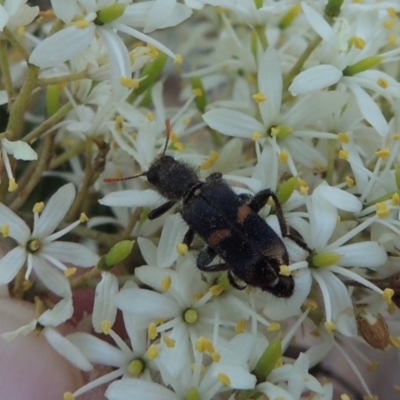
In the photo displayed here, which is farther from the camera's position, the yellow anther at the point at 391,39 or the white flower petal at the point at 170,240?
the yellow anther at the point at 391,39

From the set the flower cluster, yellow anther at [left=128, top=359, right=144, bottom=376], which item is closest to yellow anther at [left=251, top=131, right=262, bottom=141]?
the flower cluster

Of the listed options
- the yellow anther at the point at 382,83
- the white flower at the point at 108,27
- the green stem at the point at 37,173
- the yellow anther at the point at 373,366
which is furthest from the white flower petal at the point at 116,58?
the yellow anther at the point at 373,366

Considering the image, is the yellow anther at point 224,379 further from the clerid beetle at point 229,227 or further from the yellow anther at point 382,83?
the yellow anther at point 382,83

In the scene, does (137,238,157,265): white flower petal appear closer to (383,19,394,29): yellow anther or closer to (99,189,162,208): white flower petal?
(99,189,162,208): white flower petal

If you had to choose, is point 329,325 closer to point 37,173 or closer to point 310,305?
point 310,305

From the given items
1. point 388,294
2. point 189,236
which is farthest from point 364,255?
point 189,236

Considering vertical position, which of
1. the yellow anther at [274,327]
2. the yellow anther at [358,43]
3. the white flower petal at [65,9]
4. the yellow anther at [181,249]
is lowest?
the yellow anther at [274,327]
